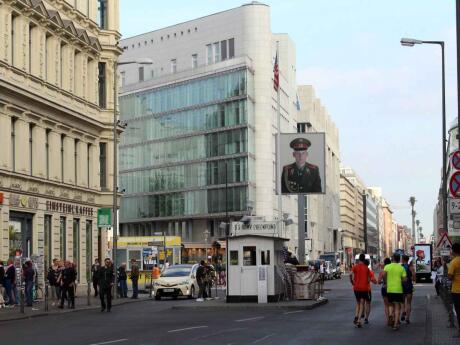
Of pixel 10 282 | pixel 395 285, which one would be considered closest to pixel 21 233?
pixel 10 282

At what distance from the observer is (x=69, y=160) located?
4806cm

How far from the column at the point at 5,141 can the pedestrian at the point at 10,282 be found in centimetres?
517

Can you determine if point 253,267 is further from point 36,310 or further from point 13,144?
point 13,144

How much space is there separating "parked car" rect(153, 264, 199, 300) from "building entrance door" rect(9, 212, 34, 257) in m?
6.22

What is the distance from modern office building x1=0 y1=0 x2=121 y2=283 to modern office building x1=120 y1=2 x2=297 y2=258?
167 ft

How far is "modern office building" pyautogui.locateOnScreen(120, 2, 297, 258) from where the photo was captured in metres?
107

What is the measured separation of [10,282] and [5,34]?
10176mm

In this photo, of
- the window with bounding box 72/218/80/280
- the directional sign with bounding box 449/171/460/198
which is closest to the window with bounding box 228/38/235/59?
the window with bounding box 72/218/80/280

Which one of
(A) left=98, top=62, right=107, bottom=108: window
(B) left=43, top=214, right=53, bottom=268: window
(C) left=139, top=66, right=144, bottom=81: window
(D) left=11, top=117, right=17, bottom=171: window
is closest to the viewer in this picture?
(D) left=11, top=117, right=17, bottom=171: window

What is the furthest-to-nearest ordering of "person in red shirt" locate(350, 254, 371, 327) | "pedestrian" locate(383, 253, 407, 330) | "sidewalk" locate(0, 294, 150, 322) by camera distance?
"sidewalk" locate(0, 294, 150, 322) → "person in red shirt" locate(350, 254, 371, 327) → "pedestrian" locate(383, 253, 407, 330)

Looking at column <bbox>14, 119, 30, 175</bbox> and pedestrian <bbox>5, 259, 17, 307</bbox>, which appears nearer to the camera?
pedestrian <bbox>5, 259, 17, 307</bbox>

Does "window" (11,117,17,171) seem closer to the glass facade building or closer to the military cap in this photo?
the military cap

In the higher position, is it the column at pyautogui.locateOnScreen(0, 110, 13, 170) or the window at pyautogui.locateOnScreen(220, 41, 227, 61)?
the window at pyautogui.locateOnScreen(220, 41, 227, 61)

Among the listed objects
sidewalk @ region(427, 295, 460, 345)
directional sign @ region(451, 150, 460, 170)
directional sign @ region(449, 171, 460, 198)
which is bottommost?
sidewalk @ region(427, 295, 460, 345)
